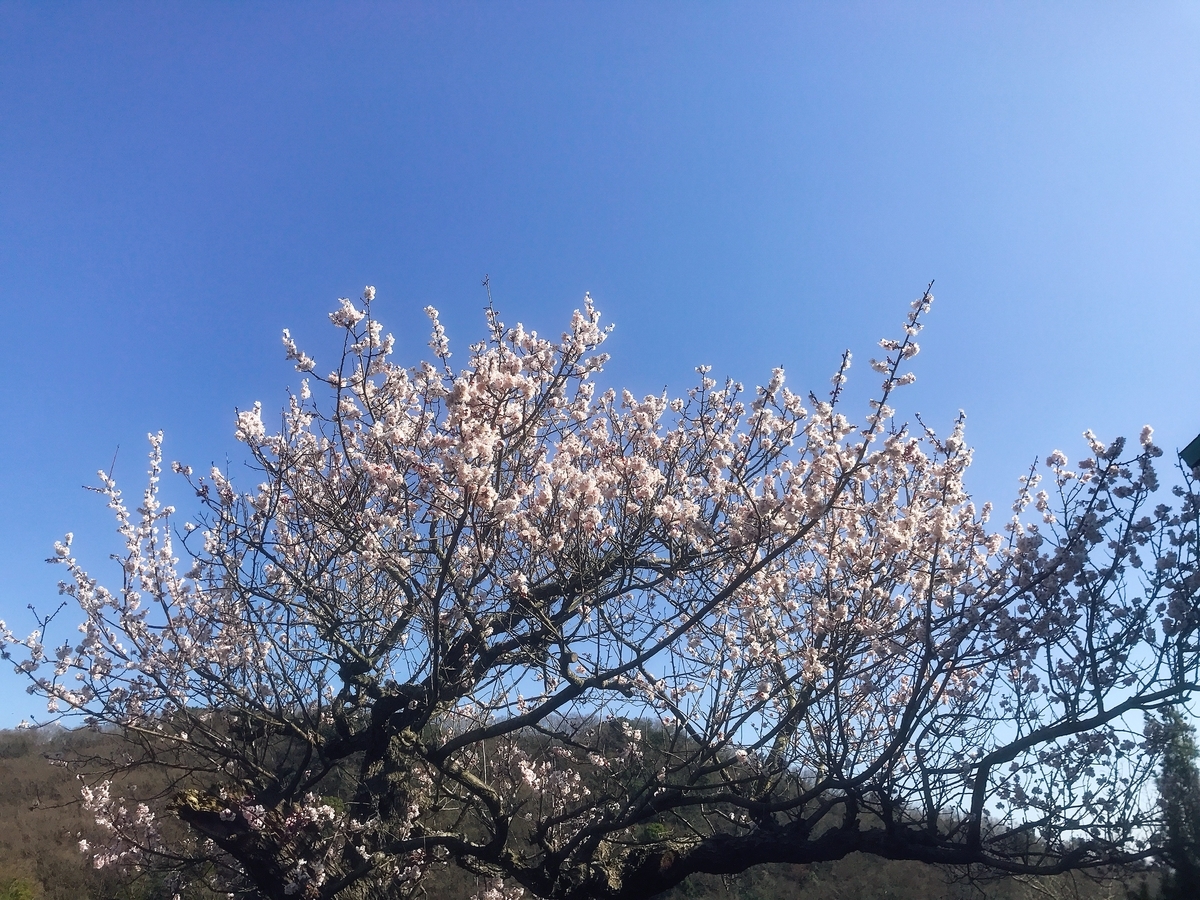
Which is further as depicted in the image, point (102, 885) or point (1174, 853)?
point (102, 885)

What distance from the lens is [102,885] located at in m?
14.4

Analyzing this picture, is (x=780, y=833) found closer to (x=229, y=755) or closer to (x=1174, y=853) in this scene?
(x=1174, y=853)

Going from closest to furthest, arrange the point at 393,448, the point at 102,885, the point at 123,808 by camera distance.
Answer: the point at 393,448
the point at 123,808
the point at 102,885

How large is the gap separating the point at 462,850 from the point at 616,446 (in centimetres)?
336

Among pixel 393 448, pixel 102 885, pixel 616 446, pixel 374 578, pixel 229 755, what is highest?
pixel 616 446

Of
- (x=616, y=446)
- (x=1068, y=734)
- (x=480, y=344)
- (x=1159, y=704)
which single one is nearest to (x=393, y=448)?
(x=480, y=344)

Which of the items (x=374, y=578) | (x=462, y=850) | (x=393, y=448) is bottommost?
(x=462, y=850)

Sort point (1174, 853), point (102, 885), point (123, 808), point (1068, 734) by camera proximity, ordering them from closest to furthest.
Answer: point (1174, 853), point (1068, 734), point (123, 808), point (102, 885)

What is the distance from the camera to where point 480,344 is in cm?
521

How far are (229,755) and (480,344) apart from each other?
11.0ft

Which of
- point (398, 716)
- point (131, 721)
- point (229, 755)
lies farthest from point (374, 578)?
point (131, 721)

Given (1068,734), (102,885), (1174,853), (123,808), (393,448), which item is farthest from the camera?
(102,885)

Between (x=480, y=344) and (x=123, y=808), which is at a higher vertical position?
(x=480, y=344)

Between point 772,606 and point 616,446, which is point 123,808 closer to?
point 616,446
